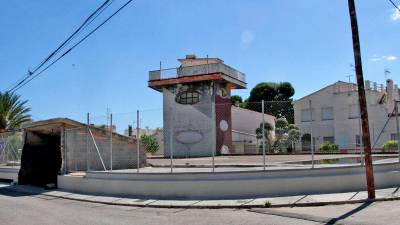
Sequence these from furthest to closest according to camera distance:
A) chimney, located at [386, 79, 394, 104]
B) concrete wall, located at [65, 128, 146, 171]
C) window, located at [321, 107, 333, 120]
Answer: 1. window, located at [321, 107, 333, 120]
2. chimney, located at [386, 79, 394, 104]
3. concrete wall, located at [65, 128, 146, 171]

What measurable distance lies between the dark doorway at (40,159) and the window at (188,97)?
19047 mm

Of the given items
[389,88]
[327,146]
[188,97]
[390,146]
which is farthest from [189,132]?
[389,88]

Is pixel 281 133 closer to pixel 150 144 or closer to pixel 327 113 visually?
pixel 150 144

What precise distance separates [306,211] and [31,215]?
25.5ft

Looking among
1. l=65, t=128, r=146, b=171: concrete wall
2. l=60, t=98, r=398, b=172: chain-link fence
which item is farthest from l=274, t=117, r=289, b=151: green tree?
l=65, t=128, r=146, b=171: concrete wall

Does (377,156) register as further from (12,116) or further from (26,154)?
(12,116)

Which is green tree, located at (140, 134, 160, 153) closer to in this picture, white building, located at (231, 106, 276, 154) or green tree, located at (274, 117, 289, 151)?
white building, located at (231, 106, 276, 154)

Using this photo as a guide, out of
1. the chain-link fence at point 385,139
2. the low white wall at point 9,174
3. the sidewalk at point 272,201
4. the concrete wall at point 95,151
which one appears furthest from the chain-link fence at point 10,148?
the chain-link fence at point 385,139

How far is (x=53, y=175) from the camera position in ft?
79.9

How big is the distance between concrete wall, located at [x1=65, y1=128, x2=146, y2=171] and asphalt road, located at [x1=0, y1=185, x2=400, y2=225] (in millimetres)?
7955

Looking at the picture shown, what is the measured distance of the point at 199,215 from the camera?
12.3 m

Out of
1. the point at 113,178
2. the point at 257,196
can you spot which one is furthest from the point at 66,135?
the point at 257,196

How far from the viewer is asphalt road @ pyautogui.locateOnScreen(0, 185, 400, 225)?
10.6 metres

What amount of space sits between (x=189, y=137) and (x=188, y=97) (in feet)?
30.4
